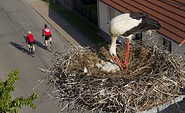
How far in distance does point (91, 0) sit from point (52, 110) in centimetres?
1080

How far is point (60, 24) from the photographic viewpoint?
22.5m

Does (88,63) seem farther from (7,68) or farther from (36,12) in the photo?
(36,12)

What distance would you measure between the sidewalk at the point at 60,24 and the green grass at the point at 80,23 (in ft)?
0.71

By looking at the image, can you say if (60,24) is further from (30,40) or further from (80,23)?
(30,40)

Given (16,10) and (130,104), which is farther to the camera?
(16,10)

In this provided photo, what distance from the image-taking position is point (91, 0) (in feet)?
79.2

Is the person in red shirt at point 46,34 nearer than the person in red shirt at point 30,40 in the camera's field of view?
Yes

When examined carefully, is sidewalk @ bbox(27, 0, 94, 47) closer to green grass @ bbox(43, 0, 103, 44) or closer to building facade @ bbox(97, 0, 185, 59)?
green grass @ bbox(43, 0, 103, 44)

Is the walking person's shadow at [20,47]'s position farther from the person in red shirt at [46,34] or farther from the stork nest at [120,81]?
the stork nest at [120,81]

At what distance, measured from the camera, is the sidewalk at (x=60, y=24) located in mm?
19953

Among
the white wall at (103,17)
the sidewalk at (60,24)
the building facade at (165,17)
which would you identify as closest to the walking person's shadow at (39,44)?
the sidewalk at (60,24)

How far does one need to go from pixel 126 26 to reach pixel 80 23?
14.9m

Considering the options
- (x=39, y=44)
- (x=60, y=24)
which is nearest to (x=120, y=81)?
(x=39, y=44)

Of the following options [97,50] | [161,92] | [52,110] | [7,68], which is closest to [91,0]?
[7,68]
